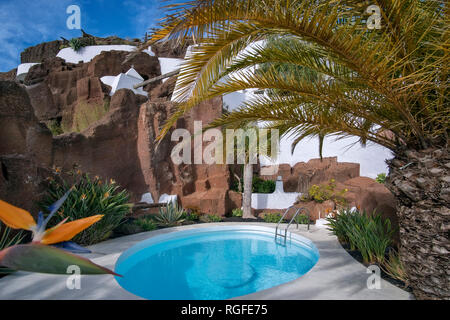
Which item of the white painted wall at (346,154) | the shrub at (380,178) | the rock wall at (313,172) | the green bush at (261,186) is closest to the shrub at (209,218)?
the green bush at (261,186)

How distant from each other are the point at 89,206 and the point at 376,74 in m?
6.18

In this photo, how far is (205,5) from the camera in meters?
2.67

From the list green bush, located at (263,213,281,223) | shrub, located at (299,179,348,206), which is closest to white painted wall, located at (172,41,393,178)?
shrub, located at (299,179,348,206)

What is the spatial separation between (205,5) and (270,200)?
32.4 feet

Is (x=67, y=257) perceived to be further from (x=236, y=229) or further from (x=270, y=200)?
(x=270, y=200)

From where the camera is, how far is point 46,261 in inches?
17.4

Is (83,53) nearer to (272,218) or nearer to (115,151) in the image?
(115,151)

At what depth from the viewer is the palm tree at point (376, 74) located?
106 inches

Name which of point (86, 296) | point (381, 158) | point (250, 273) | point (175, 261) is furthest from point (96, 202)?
point (381, 158)

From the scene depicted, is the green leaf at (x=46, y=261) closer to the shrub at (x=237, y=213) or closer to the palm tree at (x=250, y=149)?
the palm tree at (x=250, y=149)

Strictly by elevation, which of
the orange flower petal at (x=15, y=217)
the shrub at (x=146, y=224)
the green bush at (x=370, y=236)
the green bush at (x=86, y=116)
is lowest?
the shrub at (x=146, y=224)

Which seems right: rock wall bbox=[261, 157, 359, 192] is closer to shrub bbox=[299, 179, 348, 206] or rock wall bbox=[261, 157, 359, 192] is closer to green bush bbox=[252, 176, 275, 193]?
green bush bbox=[252, 176, 275, 193]

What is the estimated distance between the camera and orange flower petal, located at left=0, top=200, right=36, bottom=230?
535 millimetres

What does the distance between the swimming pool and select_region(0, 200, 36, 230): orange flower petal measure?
4281 mm
